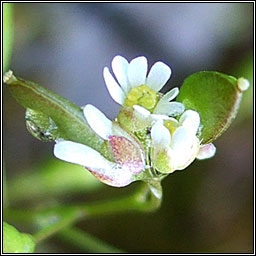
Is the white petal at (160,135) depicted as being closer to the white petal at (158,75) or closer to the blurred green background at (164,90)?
the white petal at (158,75)

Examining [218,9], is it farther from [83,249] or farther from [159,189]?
[159,189]

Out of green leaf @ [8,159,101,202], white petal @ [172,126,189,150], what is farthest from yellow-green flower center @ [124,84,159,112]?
green leaf @ [8,159,101,202]

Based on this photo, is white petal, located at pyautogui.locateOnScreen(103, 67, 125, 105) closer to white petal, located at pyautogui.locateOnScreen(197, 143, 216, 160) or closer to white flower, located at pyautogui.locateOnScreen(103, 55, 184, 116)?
white flower, located at pyautogui.locateOnScreen(103, 55, 184, 116)

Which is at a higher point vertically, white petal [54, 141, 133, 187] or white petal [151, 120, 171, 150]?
white petal [151, 120, 171, 150]

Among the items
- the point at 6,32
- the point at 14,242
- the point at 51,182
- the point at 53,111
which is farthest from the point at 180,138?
the point at 51,182

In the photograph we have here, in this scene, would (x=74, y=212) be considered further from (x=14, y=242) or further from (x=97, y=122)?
(x=97, y=122)

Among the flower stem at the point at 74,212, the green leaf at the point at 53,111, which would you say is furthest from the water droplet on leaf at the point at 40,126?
the flower stem at the point at 74,212
